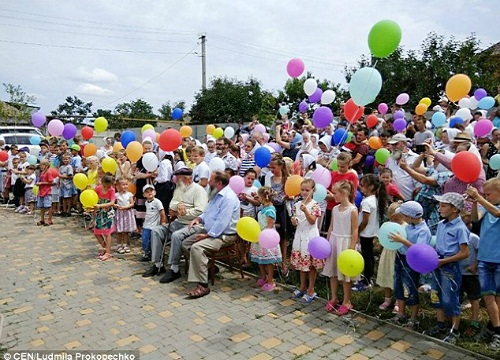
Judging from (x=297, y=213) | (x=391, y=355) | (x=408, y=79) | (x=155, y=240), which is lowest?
(x=391, y=355)

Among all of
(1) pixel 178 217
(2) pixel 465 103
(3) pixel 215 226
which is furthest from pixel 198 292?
(2) pixel 465 103

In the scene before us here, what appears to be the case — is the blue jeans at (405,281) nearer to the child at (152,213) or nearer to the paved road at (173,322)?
the paved road at (173,322)

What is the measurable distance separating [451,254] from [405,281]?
1.97 ft

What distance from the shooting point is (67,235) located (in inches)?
325

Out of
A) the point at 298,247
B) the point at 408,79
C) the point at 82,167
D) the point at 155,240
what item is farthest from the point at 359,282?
the point at 408,79

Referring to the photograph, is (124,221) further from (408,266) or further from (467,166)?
(467,166)

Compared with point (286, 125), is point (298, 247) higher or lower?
lower

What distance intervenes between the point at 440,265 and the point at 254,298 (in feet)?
7.56

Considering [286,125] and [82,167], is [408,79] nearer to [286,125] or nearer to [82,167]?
[286,125]

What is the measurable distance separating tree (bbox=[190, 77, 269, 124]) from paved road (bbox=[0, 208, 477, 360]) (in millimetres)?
23264

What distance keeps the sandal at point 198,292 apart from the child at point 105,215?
2271 millimetres

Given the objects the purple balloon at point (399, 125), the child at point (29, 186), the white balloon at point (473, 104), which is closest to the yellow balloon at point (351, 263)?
the purple balloon at point (399, 125)

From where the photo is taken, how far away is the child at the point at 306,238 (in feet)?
16.3

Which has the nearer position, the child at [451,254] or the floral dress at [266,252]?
the child at [451,254]
